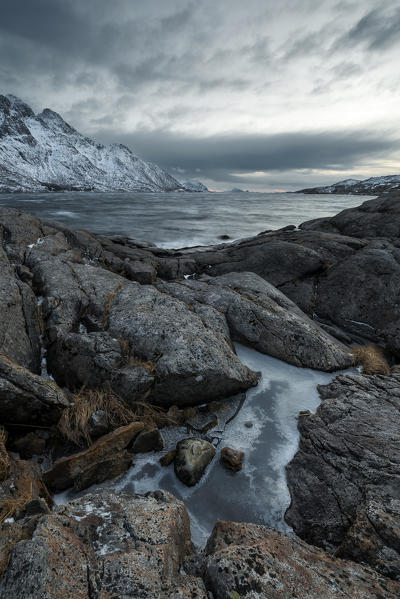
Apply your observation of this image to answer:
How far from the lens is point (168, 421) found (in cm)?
670

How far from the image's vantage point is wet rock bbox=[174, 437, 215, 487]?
5.59 m

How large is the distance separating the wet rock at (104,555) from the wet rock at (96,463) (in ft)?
4.37

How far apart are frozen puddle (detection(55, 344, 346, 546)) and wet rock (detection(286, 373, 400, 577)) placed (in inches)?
12.3

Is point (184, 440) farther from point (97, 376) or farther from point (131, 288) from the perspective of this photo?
point (131, 288)

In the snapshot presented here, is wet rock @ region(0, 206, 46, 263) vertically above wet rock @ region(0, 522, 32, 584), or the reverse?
wet rock @ region(0, 206, 46, 263)

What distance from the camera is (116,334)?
809 cm

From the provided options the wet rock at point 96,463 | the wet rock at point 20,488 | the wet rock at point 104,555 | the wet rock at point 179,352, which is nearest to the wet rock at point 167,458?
the wet rock at point 96,463

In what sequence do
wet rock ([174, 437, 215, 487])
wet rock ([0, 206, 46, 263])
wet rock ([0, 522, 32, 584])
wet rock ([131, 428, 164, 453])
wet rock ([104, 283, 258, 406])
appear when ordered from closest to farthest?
wet rock ([0, 522, 32, 584])
wet rock ([174, 437, 215, 487])
wet rock ([131, 428, 164, 453])
wet rock ([104, 283, 258, 406])
wet rock ([0, 206, 46, 263])

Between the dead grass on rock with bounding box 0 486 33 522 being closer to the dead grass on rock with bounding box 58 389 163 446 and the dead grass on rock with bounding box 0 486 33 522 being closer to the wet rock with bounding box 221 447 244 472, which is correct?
the dead grass on rock with bounding box 58 389 163 446

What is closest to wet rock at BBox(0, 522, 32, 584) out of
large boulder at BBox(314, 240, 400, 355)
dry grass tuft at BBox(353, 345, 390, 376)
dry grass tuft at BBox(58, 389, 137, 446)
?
dry grass tuft at BBox(58, 389, 137, 446)

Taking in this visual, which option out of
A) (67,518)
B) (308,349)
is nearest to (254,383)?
Answer: (308,349)

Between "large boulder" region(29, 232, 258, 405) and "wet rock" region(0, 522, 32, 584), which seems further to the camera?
"large boulder" region(29, 232, 258, 405)

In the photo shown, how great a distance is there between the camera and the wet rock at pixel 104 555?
9.12 feet

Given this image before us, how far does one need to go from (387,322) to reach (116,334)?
1099 centimetres
